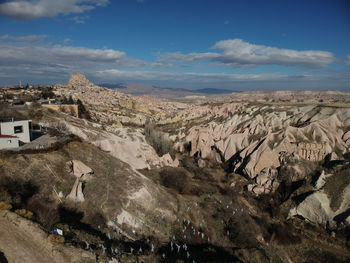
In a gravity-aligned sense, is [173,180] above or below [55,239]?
below

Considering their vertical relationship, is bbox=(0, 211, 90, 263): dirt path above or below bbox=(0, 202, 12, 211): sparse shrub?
below

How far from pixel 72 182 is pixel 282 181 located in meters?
27.4

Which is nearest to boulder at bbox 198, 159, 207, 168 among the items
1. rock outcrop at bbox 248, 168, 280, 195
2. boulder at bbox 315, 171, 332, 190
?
rock outcrop at bbox 248, 168, 280, 195

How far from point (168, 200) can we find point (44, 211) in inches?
402

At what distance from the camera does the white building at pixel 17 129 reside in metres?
20.5

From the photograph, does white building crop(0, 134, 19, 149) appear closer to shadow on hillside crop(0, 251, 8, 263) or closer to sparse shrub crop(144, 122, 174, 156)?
shadow on hillside crop(0, 251, 8, 263)

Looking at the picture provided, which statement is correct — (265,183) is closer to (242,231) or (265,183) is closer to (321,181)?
(321,181)

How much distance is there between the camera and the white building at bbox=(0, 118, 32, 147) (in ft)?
67.3

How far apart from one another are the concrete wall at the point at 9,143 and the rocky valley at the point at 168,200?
90.5 inches

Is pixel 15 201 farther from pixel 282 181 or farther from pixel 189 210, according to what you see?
pixel 282 181

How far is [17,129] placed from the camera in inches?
833

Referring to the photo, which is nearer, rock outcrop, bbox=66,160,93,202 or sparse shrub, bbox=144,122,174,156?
rock outcrop, bbox=66,160,93,202

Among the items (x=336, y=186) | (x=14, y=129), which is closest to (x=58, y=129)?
(x=14, y=129)

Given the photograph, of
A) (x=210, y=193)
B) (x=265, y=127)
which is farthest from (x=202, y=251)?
(x=265, y=127)
